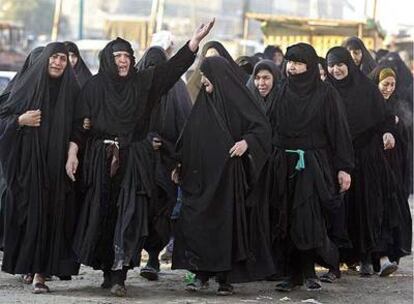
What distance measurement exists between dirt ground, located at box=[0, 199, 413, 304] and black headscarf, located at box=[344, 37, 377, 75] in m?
2.17

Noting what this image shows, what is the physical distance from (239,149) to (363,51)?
3.05 metres

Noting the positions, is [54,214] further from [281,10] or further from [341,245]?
[281,10]

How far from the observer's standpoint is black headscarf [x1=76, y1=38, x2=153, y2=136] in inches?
292

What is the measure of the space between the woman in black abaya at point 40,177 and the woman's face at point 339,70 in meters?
2.11

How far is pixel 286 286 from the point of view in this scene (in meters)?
7.93

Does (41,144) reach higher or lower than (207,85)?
lower

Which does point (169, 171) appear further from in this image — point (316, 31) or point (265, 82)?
point (316, 31)

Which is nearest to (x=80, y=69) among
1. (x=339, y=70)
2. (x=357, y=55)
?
(x=339, y=70)

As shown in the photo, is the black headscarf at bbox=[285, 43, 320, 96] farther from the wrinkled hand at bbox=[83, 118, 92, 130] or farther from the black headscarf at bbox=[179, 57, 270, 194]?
the wrinkled hand at bbox=[83, 118, 92, 130]

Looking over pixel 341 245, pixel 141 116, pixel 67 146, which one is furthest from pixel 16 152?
pixel 341 245

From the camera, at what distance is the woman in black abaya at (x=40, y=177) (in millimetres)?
7469

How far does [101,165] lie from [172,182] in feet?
2.01

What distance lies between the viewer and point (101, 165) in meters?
7.40

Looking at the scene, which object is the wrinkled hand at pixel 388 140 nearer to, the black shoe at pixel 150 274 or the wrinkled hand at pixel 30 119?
the black shoe at pixel 150 274
